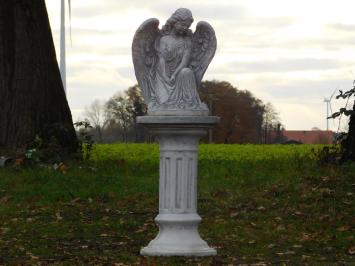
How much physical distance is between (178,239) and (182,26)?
241 centimetres

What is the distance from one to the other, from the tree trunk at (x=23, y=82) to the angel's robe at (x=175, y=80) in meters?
10.1

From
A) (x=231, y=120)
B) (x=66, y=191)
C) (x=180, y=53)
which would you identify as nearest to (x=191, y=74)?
(x=180, y=53)

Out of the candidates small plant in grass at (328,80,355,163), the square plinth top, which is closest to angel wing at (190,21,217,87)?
the square plinth top

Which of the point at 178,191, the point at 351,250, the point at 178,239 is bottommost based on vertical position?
the point at 351,250

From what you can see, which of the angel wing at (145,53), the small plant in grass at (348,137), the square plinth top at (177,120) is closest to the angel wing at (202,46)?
the angel wing at (145,53)

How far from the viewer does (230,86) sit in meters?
73.6

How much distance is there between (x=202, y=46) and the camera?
463 inches

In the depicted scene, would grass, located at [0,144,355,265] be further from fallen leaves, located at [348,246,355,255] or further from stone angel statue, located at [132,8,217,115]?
stone angel statue, located at [132,8,217,115]

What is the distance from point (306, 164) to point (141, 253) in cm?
923

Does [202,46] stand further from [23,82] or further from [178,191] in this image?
[23,82]

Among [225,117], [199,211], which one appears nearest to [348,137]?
[199,211]

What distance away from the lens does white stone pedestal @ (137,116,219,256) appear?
11469mm

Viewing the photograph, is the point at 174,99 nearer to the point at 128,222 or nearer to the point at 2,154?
the point at 128,222

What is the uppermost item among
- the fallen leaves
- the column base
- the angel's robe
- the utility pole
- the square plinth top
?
the utility pole
